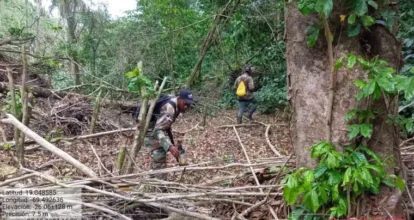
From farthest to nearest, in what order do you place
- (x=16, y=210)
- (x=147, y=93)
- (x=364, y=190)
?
(x=147, y=93), (x=16, y=210), (x=364, y=190)

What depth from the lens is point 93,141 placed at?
7066mm

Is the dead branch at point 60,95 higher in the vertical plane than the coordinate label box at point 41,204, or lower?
higher

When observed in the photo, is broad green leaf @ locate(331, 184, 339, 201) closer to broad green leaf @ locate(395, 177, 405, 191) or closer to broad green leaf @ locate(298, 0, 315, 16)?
broad green leaf @ locate(395, 177, 405, 191)

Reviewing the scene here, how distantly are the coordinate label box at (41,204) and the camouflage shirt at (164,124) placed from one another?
5.78 ft

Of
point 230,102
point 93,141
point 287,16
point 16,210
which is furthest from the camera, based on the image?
point 230,102

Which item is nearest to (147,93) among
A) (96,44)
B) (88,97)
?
(88,97)

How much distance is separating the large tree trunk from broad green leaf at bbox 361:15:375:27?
0.20 m

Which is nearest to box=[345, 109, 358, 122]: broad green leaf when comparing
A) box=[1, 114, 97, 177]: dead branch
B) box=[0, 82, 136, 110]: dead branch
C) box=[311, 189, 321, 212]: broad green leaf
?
box=[311, 189, 321, 212]: broad green leaf

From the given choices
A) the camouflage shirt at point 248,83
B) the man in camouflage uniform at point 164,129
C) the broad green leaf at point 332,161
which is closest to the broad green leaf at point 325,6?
the broad green leaf at point 332,161

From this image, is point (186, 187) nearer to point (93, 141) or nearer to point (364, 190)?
point (364, 190)

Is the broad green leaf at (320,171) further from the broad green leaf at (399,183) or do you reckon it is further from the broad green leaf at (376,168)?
the broad green leaf at (399,183)

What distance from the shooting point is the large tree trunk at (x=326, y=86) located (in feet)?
9.40

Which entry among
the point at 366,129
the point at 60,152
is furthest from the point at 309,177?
the point at 60,152

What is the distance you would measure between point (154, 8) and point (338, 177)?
35.0 feet
